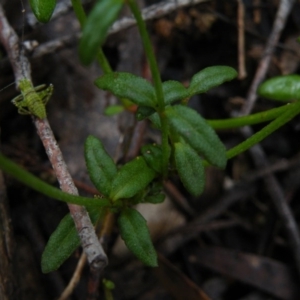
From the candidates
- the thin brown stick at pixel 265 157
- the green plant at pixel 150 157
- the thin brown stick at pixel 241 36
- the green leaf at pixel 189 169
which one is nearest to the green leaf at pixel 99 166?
the green plant at pixel 150 157

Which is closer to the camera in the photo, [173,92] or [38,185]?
[38,185]

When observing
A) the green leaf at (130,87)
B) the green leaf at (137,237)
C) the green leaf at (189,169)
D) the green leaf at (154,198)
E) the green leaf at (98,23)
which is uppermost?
the green leaf at (98,23)

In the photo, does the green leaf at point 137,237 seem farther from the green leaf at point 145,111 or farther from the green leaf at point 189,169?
the green leaf at point 145,111

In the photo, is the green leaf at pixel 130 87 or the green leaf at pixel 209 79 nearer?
the green leaf at pixel 130 87

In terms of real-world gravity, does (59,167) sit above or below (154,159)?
above

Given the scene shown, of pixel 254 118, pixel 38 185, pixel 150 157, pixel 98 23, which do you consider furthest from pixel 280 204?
pixel 98 23

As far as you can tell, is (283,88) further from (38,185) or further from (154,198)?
(38,185)
